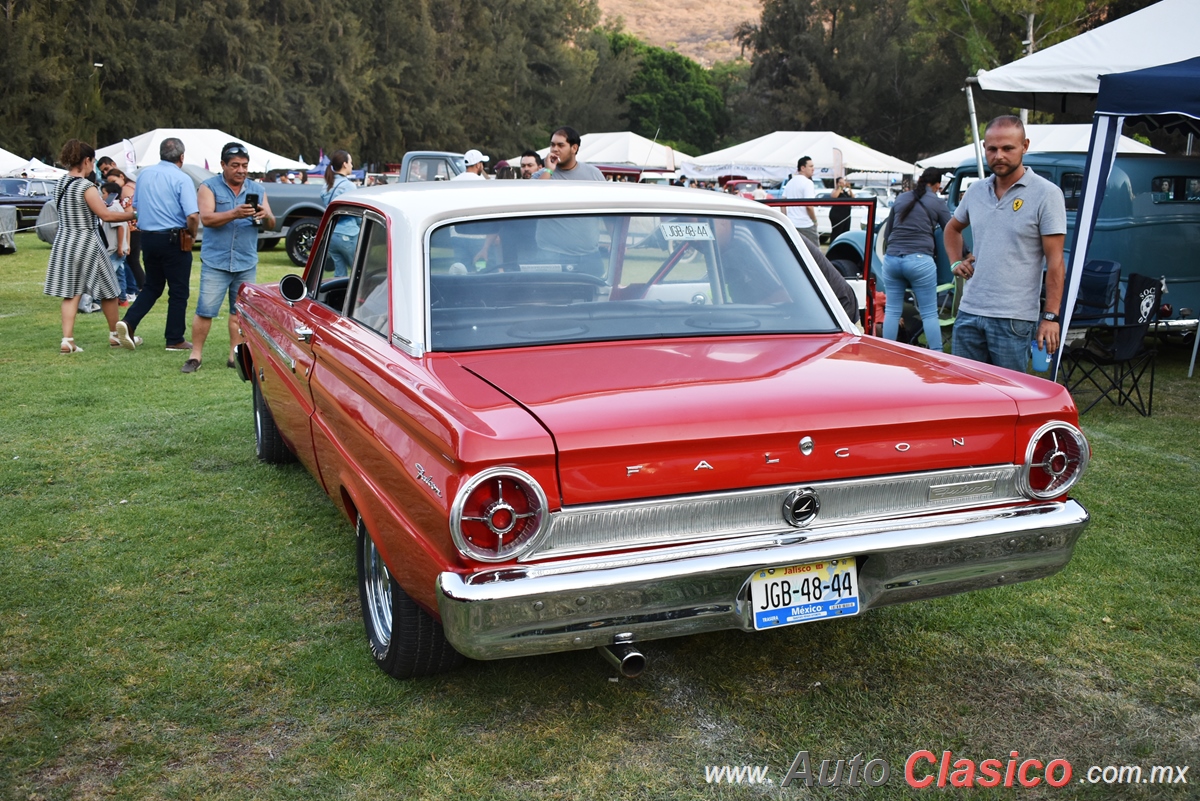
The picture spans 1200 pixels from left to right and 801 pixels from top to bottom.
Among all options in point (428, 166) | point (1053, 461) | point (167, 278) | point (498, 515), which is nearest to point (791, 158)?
point (428, 166)

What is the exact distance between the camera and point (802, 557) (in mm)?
2914

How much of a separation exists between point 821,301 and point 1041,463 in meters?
1.17

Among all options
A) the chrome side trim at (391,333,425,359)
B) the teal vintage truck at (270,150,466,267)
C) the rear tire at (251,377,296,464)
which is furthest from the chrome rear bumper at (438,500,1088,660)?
the teal vintage truck at (270,150,466,267)

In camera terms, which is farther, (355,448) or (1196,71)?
(1196,71)

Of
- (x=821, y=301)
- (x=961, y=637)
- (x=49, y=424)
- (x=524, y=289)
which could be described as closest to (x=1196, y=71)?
(x=821, y=301)

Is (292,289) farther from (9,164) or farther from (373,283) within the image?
(9,164)

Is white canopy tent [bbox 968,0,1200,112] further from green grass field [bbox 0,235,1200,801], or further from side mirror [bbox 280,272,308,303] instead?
side mirror [bbox 280,272,308,303]

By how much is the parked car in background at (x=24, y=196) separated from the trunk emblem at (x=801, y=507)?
79.8ft

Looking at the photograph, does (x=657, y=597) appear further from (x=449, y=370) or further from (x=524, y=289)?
Answer: (x=524, y=289)

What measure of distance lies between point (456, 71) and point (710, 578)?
63.0 meters

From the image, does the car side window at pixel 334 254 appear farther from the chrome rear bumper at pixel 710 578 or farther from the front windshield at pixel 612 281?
the chrome rear bumper at pixel 710 578

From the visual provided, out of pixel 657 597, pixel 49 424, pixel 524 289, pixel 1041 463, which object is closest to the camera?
pixel 657 597

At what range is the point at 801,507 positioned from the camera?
296 cm

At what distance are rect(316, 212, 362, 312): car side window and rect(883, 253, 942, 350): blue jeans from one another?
5.12m
